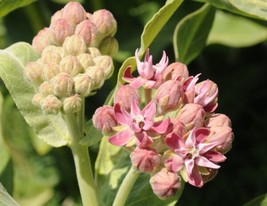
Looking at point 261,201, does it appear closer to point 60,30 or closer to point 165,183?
point 165,183

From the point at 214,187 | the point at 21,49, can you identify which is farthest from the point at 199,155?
the point at 214,187

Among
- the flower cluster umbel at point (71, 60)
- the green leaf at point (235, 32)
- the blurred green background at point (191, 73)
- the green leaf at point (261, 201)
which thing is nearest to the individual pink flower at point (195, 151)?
the flower cluster umbel at point (71, 60)

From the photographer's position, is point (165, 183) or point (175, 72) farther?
point (175, 72)

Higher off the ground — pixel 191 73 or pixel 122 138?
pixel 122 138

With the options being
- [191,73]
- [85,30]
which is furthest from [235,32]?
[85,30]

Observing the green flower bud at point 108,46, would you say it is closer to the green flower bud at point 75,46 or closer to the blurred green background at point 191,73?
the green flower bud at point 75,46

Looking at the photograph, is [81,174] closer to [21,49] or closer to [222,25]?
[21,49]

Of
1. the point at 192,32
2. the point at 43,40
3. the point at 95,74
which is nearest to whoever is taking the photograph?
the point at 95,74
